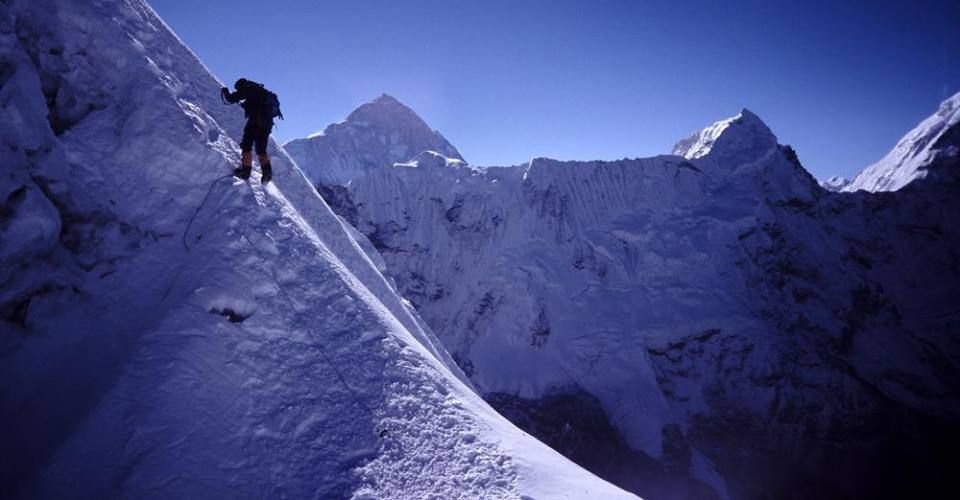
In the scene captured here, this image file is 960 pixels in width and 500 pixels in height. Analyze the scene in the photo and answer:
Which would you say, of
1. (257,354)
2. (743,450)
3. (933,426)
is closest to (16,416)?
(257,354)

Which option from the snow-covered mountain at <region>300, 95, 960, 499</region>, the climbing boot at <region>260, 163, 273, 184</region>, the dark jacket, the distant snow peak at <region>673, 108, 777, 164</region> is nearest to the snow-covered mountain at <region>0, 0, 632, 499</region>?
the climbing boot at <region>260, 163, 273, 184</region>

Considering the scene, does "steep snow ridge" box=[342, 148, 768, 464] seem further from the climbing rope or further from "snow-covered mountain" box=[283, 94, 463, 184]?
the climbing rope

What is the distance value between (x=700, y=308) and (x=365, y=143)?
56430 millimetres

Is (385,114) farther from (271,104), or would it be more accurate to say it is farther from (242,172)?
(242,172)

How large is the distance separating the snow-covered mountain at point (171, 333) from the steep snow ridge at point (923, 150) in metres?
60.3

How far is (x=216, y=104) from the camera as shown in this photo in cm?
843

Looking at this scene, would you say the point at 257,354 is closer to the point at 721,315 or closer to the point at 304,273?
the point at 304,273

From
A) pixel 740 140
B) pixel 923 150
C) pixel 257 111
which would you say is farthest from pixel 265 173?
pixel 923 150

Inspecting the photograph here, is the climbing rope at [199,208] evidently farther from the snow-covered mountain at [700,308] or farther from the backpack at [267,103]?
the snow-covered mountain at [700,308]

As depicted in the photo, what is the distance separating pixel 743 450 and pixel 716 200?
74.0ft

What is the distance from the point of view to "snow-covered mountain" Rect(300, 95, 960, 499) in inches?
1309

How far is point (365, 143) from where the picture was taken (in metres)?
70.9

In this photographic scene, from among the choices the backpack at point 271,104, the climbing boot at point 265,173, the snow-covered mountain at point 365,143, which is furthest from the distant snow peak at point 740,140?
the climbing boot at point 265,173

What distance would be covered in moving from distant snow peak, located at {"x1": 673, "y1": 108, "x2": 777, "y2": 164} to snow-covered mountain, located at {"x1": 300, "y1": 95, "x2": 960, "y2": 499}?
0.25m
